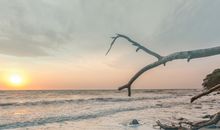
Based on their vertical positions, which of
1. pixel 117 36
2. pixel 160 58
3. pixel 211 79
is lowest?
pixel 160 58

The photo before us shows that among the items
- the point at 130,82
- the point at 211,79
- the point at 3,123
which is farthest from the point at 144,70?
the point at 211,79

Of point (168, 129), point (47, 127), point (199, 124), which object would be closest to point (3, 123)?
point (47, 127)

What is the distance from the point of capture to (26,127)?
19062mm

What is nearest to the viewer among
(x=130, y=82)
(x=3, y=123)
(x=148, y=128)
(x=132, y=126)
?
(x=130, y=82)

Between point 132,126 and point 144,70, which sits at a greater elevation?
point 144,70

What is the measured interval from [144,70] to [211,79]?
86.8ft

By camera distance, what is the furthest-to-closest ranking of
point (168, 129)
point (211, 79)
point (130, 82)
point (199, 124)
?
point (211, 79)
point (168, 129)
point (199, 124)
point (130, 82)

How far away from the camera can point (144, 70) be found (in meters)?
4.22

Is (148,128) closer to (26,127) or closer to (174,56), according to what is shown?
(26,127)

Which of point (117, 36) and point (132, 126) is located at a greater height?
point (117, 36)

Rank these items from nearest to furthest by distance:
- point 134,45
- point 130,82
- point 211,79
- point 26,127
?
point 130,82 < point 134,45 < point 26,127 < point 211,79

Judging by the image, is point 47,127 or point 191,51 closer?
point 191,51

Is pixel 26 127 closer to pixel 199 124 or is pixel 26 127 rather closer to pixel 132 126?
pixel 132 126

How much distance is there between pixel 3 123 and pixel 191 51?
18.9 m
